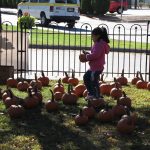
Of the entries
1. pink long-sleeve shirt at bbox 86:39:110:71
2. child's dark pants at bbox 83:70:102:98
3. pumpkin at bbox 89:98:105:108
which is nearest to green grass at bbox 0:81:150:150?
pumpkin at bbox 89:98:105:108

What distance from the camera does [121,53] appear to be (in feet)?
60.5

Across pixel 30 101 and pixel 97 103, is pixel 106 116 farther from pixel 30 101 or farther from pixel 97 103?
pixel 30 101

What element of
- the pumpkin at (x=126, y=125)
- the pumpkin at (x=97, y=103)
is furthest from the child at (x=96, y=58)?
the pumpkin at (x=126, y=125)

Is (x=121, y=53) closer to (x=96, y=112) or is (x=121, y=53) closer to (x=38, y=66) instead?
(x=38, y=66)

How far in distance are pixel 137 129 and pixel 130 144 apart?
76 centimetres

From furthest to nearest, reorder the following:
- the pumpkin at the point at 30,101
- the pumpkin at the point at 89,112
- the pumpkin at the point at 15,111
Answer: the pumpkin at the point at 30,101 → the pumpkin at the point at 15,111 → the pumpkin at the point at 89,112

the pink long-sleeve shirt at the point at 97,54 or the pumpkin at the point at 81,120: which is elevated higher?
the pink long-sleeve shirt at the point at 97,54

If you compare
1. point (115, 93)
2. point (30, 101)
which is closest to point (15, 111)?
point (30, 101)

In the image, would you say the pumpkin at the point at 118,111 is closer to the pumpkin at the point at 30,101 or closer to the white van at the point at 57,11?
the pumpkin at the point at 30,101

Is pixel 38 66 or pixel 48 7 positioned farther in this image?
pixel 48 7

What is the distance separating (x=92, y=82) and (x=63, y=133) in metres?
2.09

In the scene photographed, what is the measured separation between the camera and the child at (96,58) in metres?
8.66

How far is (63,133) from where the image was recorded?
704cm

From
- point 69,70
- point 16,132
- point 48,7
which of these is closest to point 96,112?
point 16,132
